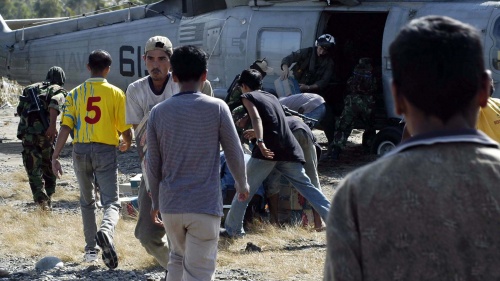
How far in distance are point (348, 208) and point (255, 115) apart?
532cm

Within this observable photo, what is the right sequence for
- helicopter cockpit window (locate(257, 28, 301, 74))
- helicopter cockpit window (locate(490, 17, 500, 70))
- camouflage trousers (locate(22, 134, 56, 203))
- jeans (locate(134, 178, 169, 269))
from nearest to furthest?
1. jeans (locate(134, 178, 169, 269))
2. camouflage trousers (locate(22, 134, 56, 203))
3. helicopter cockpit window (locate(490, 17, 500, 70))
4. helicopter cockpit window (locate(257, 28, 301, 74))

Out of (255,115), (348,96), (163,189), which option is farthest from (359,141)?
(163,189)

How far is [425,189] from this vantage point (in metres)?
2.09

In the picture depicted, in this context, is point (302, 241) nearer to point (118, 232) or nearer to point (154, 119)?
point (118, 232)

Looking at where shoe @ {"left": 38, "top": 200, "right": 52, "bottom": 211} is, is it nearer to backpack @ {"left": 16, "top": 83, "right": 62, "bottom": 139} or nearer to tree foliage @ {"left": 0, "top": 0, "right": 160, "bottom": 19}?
backpack @ {"left": 16, "top": 83, "right": 62, "bottom": 139}

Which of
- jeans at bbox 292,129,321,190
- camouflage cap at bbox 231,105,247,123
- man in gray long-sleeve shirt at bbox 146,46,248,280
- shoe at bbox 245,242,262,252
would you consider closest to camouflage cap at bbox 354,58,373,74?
camouflage cap at bbox 231,105,247,123

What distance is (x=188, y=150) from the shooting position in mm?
4730

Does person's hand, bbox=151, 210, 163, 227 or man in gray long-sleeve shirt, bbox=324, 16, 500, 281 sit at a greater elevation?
man in gray long-sleeve shirt, bbox=324, 16, 500, 281

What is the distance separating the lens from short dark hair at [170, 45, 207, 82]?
479 cm

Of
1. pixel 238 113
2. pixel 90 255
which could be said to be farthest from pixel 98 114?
pixel 238 113

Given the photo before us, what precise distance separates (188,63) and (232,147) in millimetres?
515

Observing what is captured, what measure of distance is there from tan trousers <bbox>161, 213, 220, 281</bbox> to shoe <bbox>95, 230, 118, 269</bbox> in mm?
1887

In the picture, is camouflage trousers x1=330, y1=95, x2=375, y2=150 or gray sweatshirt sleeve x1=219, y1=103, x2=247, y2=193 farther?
camouflage trousers x1=330, y1=95, x2=375, y2=150

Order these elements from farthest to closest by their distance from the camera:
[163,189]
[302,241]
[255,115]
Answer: [302,241], [255,115], [163,189]
